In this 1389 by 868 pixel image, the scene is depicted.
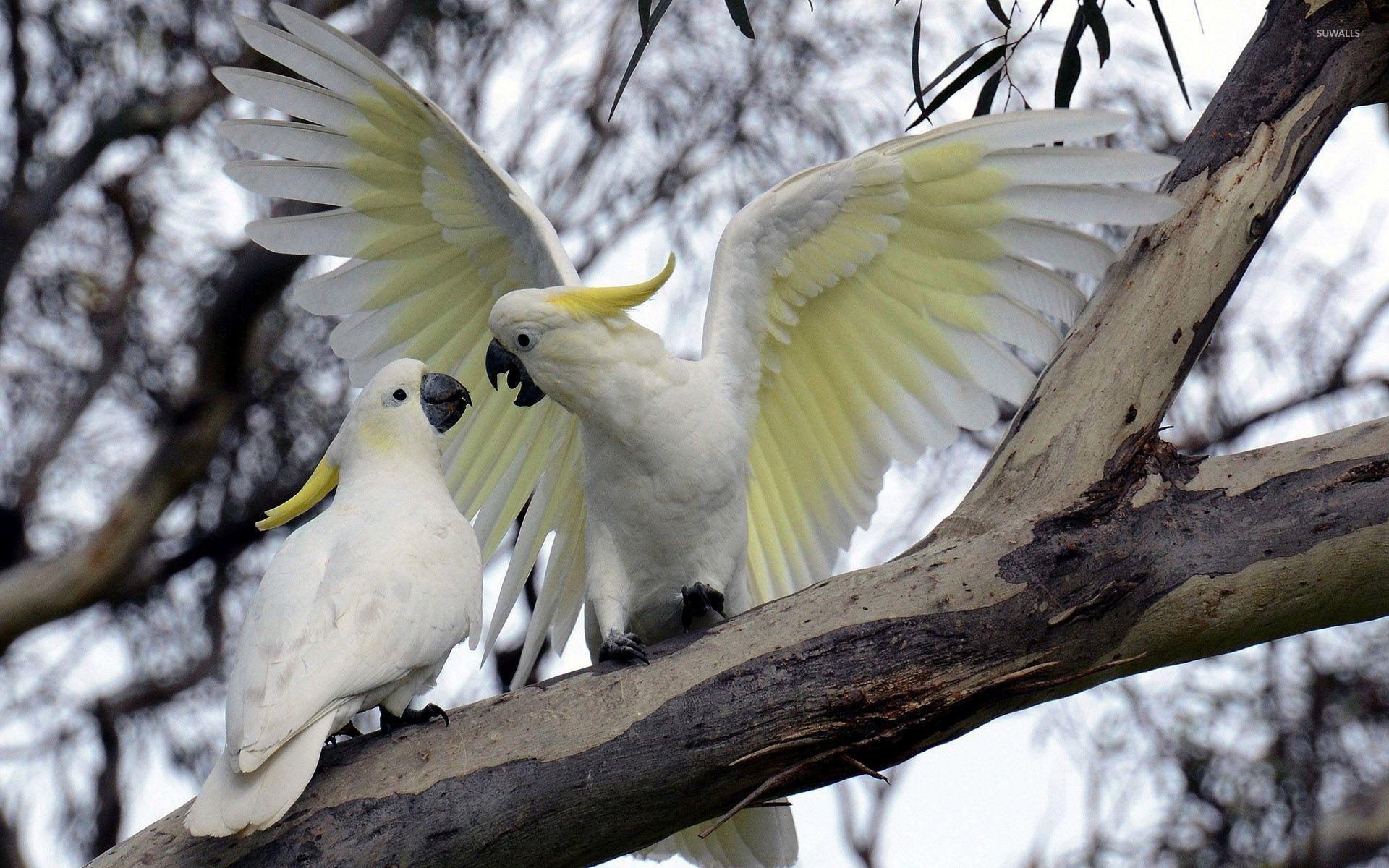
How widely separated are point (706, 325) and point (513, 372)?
36 centimetres

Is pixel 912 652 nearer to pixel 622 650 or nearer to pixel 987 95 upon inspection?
pixel 622 650

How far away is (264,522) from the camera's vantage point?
217 cm

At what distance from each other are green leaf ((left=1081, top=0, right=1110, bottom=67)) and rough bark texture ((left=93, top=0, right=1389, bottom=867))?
0.79 metres

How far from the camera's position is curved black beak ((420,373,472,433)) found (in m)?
2.31

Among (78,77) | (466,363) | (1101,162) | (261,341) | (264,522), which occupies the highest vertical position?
(78,77)

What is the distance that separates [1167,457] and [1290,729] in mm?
3094

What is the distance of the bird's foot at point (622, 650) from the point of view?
1982 millimetres

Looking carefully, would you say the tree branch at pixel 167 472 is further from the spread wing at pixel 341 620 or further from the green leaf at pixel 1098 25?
the green leaf at pixel 1098 25

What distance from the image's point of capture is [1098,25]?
8.27ft

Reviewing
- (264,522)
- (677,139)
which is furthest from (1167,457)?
(677,139)

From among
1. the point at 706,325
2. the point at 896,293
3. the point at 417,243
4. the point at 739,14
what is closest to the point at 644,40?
the point at 739,14

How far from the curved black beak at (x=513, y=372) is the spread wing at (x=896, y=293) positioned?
1.11 ft

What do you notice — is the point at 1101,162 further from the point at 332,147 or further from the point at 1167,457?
the point at 332,147

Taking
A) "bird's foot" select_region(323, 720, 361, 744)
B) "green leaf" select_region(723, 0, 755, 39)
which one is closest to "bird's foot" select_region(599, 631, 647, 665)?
"bird's foot" select_region(323, 720, 361, 744)
